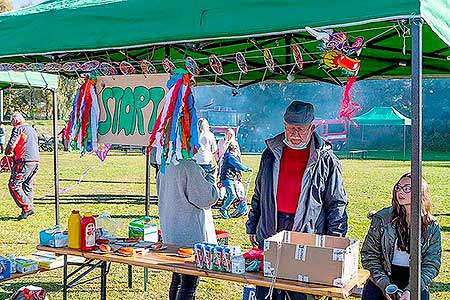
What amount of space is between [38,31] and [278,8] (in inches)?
48.4

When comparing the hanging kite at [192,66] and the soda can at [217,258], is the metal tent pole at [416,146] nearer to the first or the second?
the soda can at [217,258]

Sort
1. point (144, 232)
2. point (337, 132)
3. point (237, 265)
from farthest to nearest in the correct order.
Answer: point (337, 132) < point (144, 232) < point (237, 265)

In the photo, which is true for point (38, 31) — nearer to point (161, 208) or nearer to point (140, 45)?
point (140, 45)

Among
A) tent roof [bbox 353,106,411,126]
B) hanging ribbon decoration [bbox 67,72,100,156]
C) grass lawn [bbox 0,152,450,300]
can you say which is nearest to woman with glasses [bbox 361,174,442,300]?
hanging ribbon decoration [bbox 67,72,100,156]

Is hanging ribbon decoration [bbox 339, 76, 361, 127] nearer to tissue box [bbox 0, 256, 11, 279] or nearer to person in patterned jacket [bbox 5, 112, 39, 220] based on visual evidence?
tissue box [bbox 0, 256, 11, 279]

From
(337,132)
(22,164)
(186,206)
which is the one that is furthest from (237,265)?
(337,132)

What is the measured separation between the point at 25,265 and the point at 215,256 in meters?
1.41

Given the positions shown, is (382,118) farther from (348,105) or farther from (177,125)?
(348,105)

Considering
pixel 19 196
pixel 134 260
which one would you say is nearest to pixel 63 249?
pixel 134 260

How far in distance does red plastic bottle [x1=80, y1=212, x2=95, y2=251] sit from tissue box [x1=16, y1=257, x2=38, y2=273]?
0.61m

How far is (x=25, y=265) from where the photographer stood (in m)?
3.41

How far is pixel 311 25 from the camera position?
193cm

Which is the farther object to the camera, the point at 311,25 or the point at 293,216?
the point at 293,216

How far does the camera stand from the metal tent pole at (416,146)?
1.79 m
